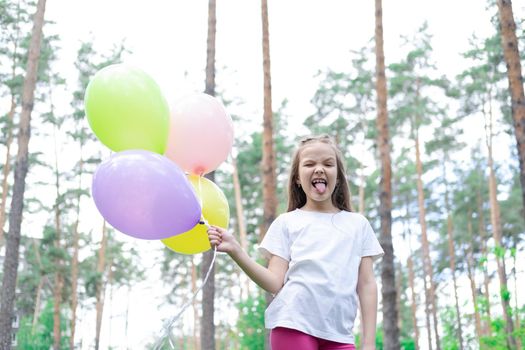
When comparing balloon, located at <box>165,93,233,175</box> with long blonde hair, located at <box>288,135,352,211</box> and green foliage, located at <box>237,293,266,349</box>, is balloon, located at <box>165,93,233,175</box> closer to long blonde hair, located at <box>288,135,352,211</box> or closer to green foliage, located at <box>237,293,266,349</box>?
long blonde hair, located at <box>288,135,352,211</box>

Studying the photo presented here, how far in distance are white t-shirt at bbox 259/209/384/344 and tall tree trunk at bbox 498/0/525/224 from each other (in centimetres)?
530

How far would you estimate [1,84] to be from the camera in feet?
57.6

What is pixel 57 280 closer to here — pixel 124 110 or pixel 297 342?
pixel 124 110

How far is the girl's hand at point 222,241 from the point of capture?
81.3 inches

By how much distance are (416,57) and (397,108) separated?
176 centimetres

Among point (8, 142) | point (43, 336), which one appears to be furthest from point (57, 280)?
point (8, 142)

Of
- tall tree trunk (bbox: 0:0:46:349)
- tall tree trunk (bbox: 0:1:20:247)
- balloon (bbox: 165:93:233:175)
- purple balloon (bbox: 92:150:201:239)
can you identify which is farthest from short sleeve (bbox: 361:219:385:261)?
tall tree trunk (bbox: 0:1:20:247)

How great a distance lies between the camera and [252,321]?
11820 mm

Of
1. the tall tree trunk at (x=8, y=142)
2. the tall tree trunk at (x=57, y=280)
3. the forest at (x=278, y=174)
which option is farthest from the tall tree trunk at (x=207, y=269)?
the tall tree trunk at (x=57, y=280)

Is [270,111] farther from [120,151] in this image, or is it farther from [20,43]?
[20,43]

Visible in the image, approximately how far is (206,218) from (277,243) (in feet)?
3.07

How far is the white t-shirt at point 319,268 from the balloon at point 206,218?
0.89 m

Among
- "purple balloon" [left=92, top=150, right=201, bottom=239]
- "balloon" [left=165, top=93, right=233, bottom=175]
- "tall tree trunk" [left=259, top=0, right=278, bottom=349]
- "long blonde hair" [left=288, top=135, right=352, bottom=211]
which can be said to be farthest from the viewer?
"tall tree trunk" [left=259, top=0, right=278, bottom=349]

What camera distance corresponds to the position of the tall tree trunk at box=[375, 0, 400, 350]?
7.51 meters
